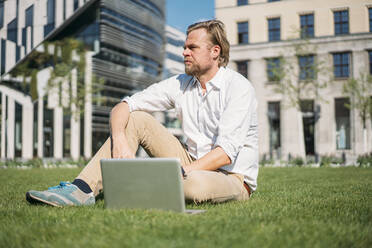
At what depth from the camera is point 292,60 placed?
91.0 ft

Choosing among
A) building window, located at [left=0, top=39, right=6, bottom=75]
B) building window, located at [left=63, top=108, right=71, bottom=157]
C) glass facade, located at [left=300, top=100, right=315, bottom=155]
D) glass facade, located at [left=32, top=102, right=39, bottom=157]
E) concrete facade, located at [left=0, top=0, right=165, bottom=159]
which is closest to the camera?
building window, located at [left=0, top=39, right=6, bottom=75]

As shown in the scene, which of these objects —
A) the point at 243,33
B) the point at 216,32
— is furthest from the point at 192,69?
the point at 243,33

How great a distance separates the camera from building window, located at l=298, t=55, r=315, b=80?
25391mm

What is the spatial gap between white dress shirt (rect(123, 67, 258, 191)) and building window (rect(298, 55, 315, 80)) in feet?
72.7

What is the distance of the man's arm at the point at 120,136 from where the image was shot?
11.7ft

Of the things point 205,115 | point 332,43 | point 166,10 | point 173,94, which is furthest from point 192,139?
point 166,10

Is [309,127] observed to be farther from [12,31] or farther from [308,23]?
[12,31]

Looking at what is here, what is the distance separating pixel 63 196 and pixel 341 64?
30.7m

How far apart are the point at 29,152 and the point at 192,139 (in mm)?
28247

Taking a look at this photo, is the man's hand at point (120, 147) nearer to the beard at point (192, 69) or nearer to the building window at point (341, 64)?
the beard at point (192, 69)

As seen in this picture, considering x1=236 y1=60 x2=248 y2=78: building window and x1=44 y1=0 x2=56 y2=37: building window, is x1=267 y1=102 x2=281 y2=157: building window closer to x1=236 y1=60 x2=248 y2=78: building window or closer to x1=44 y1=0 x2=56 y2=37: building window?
x1=236 y1=60 x2=248 y2=78: building window

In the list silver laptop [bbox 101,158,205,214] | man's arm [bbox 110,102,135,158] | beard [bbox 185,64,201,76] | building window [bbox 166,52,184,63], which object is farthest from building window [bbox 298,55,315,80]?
building window [bbox 166,52,184,63]

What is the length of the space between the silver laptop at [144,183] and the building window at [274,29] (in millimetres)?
31231

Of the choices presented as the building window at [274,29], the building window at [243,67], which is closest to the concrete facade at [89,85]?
the building window at [243,67]
